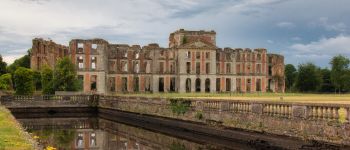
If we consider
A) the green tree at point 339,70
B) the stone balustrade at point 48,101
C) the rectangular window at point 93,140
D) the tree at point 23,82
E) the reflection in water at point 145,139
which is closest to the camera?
the reflection in water at point 145,139

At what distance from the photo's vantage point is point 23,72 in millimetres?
51719

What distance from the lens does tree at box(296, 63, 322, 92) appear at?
Answer: 92500mm

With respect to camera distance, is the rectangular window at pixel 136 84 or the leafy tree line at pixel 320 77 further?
the leafy tree line at pixel 320 77

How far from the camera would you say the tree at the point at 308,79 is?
92.5m

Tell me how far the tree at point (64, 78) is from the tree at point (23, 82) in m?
5.64

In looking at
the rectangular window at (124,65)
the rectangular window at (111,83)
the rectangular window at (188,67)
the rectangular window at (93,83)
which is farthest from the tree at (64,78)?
the rectangular window at (188,67)

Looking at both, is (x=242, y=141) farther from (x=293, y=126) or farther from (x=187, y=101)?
(x=187, y=101)

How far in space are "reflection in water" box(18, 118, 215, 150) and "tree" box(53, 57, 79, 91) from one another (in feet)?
91.9

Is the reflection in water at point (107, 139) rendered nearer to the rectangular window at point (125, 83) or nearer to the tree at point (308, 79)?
the rectangular window at point (125, 83)

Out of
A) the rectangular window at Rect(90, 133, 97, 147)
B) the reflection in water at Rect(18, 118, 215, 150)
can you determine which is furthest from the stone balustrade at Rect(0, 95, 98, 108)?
the rectangular window at Rect(90, 133, 97, 147)

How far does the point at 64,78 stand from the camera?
58188mm

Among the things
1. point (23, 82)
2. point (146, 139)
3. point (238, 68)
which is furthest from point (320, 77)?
point (146, 139)

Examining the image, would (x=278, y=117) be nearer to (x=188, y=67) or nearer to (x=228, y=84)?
(x=188, y=67)

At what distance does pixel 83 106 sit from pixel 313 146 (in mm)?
32251
